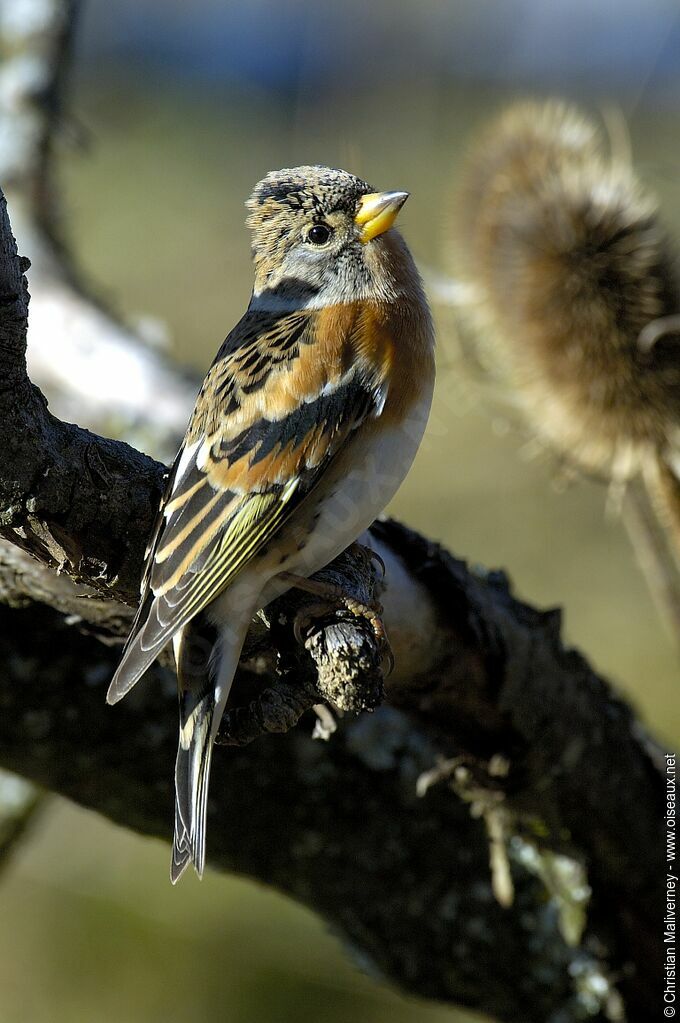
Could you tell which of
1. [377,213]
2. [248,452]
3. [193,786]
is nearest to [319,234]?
[377,213]

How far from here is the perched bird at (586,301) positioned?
317 cm

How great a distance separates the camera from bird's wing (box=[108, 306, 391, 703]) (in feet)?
6.03

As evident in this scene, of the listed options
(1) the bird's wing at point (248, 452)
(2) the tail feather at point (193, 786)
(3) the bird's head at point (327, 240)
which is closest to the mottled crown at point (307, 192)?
(3) the bird's head at point (327, 240)

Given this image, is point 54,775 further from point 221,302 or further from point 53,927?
point 221,302

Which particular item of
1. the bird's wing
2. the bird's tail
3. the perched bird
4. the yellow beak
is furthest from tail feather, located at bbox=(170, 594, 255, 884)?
the perched bird

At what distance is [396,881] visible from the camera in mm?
2662

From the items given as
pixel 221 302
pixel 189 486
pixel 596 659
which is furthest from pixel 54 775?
Answer: pixel 221 302

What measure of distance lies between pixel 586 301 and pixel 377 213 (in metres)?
1.06

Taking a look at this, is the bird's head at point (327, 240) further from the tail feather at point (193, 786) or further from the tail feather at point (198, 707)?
the tail feather at point (193, 786)

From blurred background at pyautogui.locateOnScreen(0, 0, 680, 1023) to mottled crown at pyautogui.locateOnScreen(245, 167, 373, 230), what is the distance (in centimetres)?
108

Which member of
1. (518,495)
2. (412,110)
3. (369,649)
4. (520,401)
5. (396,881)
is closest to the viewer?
(369,649)

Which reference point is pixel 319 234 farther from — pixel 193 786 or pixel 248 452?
Answer: pixel 193 786

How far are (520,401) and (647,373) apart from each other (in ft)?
1.45

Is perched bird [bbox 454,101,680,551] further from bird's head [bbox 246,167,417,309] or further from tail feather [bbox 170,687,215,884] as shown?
tail feather [bbox 170,687,215,884]
